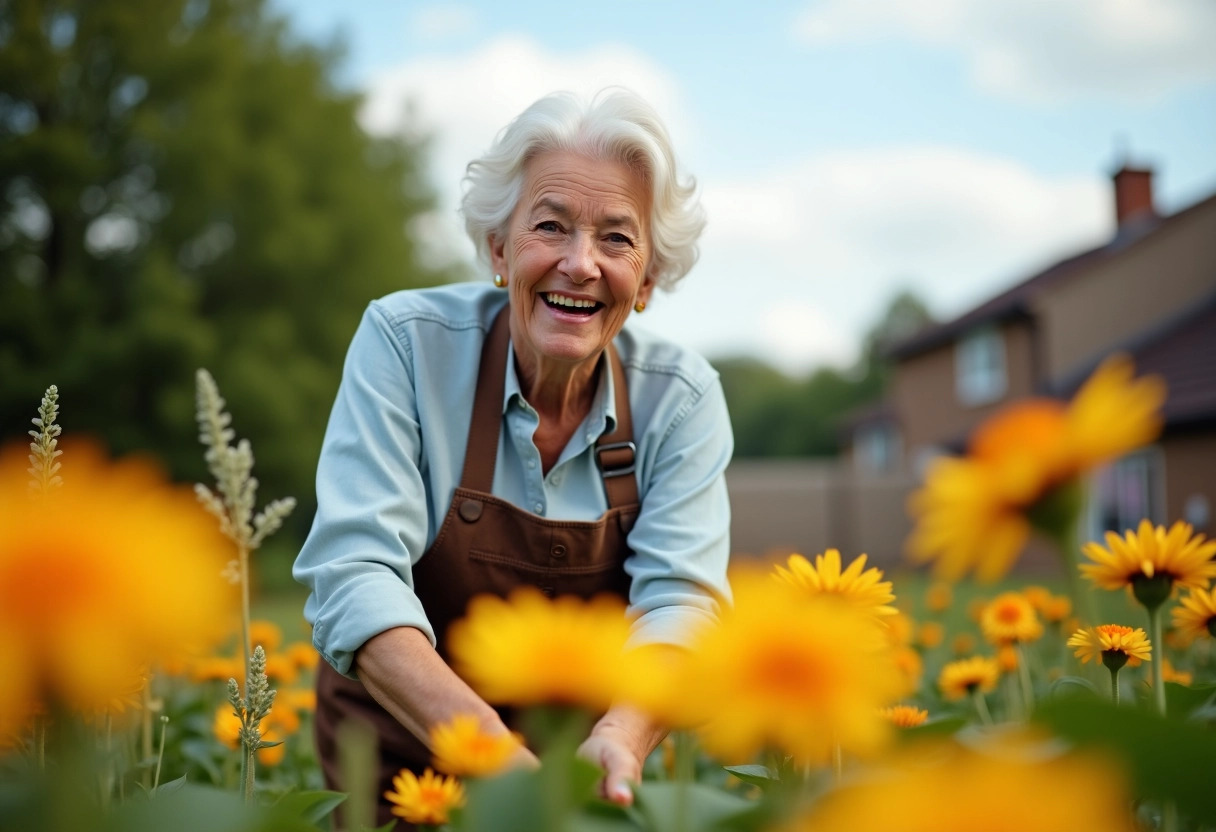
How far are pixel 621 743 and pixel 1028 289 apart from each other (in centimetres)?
2043

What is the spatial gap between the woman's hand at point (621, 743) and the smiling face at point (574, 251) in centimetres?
88

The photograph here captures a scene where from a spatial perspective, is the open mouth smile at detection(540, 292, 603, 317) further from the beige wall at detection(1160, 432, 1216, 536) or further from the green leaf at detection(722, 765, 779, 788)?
the beige wall at detection(1160, 432, 1216, 536)

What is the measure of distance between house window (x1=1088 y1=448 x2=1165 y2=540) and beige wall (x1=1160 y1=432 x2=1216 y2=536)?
0.78 ft

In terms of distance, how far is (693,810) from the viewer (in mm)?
784

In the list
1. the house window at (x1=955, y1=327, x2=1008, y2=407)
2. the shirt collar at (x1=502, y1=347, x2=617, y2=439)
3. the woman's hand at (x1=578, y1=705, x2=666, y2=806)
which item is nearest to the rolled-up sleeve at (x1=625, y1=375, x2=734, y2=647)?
the shirt collar at (x1=502, y1=347, x2=617, y2=439)

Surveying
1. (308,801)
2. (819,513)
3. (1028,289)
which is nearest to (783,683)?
(308,801)

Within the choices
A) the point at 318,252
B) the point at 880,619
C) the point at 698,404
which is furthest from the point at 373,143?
the point at 880,619

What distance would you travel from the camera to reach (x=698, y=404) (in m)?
2.45

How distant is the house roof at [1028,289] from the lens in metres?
17.7

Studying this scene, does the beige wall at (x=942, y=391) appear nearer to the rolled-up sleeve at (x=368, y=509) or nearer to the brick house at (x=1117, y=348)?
the brick house at (x=1117, y=348)

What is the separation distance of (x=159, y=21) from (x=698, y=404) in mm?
17805

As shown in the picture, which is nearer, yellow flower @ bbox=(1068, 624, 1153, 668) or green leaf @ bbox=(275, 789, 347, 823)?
green leaf @ bbox=(275, 789, 347, 823)

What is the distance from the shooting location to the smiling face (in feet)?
7.13

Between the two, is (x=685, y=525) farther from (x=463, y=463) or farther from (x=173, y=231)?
(x=173, y=231)
